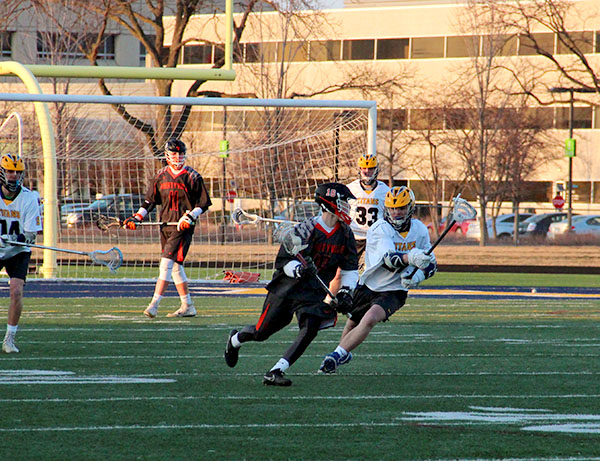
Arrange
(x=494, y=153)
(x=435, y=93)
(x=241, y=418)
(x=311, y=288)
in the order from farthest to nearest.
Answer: (x=435, y=93), (x=494, y=153), (x=311, y=288), (x=241, y=418)

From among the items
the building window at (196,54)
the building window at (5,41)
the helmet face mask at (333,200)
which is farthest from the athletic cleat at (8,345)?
the building window at (196,54)

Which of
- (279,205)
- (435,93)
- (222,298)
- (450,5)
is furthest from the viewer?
(450,5)

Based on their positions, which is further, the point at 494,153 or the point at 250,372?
the point at 494,153

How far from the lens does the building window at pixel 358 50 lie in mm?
60312

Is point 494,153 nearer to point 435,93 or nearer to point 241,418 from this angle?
point 435,93

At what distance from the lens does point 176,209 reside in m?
14.7

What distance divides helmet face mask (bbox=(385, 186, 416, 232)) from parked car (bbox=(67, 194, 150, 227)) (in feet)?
48.1

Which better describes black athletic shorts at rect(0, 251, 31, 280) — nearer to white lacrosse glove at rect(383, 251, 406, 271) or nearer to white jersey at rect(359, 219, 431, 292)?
white jersey at rect(359, 219, 431, 292)

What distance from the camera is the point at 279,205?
23125mm

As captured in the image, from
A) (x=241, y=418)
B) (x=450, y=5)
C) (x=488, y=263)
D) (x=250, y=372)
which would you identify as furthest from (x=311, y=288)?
(x=450, y=5)

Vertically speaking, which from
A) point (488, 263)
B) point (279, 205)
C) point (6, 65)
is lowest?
point (488, 263)

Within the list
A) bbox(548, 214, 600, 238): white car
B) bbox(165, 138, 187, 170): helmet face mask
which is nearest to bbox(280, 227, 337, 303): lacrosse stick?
bbox(165, 138, 187, 170): helmet face mask

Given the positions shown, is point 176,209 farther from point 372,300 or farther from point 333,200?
point 333,200

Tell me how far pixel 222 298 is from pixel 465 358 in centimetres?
775
